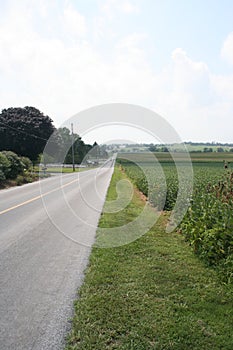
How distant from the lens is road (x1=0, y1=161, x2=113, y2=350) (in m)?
3.41

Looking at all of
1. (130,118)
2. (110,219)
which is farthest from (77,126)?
(110,219)

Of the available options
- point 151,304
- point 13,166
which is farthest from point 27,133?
point 151,304

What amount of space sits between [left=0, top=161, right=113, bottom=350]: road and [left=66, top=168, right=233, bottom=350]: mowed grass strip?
0.73 ft

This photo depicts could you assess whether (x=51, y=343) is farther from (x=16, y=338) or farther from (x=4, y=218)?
(x=4, y=218)

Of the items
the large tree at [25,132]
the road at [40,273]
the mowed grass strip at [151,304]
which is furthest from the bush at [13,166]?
the mowed grass strip at [151,304]

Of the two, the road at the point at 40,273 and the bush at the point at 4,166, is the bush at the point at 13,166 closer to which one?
the bush at the point at 4,166

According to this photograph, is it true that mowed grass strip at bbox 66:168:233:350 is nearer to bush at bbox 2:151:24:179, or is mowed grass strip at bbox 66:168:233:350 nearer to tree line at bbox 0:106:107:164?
bush at bbox 2:151:24:179

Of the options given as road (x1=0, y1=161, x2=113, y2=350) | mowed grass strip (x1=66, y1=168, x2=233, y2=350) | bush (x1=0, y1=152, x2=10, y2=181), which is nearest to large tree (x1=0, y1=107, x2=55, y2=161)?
bush (x1=0, y1=152, x2=10, y2=181)

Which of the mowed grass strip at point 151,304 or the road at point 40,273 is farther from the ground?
the mowed grass strip at point 151,304

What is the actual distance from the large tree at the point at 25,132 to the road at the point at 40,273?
124ft

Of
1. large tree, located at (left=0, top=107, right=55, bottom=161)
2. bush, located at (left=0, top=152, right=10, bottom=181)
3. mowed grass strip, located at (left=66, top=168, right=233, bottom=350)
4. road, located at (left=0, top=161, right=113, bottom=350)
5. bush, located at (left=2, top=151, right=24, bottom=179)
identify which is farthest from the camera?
large tree, located at (left=0, top=107, right=55, bottom=161)

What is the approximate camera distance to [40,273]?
519cm

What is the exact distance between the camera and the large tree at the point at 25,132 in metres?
46.7

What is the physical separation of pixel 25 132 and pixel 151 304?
46294mm
